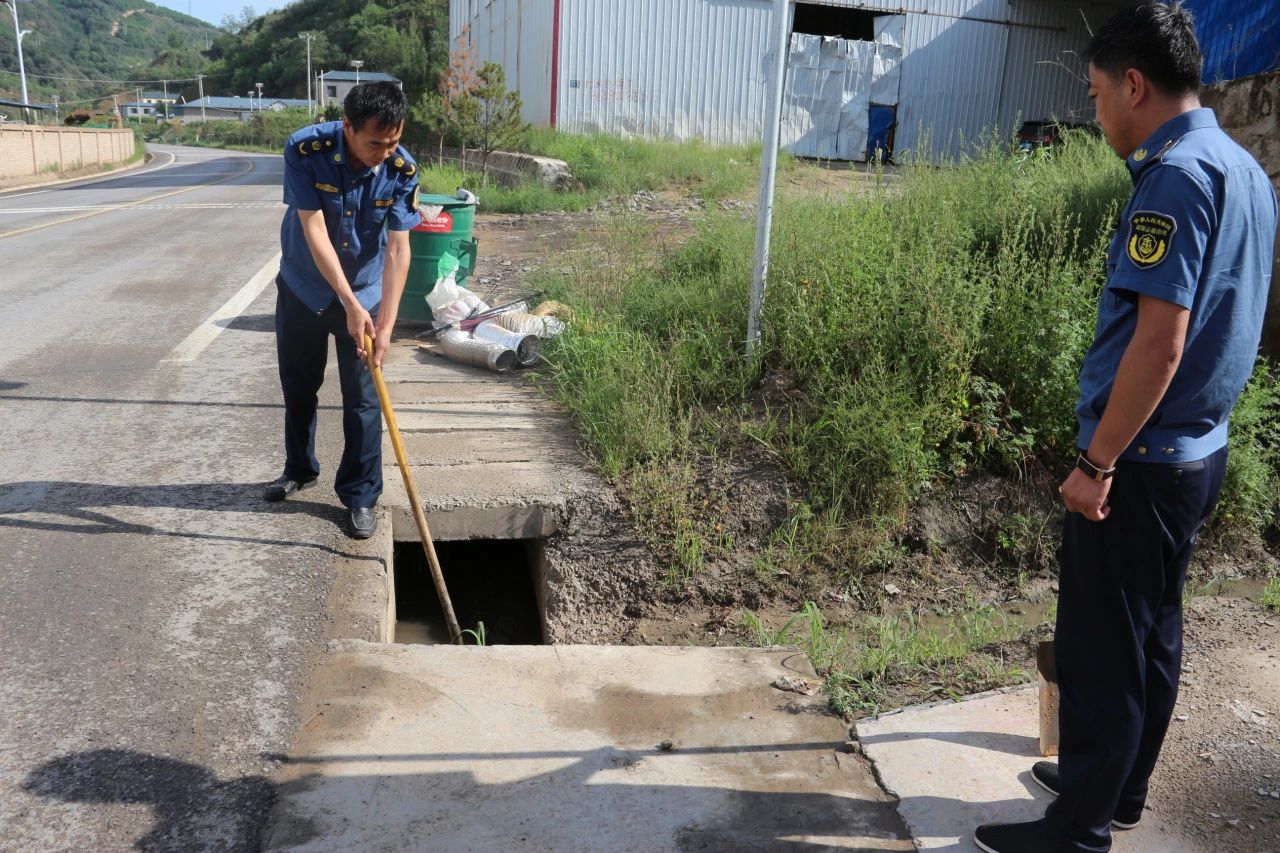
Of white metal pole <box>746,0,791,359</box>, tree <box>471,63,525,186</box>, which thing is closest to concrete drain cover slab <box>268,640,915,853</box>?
white metal pole <box>746,0,791,359</box>

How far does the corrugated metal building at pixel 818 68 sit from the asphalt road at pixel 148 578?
14.5 m

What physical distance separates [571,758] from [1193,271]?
6.55ft

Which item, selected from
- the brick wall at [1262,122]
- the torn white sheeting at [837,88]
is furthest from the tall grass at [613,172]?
the brick wall at [1262,122]

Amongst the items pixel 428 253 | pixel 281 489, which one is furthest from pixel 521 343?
pixel 281 489

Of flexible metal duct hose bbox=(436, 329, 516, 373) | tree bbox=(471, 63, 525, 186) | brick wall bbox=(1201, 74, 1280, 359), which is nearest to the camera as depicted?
brick wall bbox=(1201, 74, 1280, 359)

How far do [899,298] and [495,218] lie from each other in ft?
35.8

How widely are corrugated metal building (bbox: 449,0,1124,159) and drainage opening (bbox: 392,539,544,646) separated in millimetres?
16743

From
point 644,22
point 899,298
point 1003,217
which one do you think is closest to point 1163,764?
point 899,298

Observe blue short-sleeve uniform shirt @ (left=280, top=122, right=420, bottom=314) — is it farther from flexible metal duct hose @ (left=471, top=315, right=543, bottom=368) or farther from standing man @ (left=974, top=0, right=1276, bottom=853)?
standing man @ (left=974, top=0, right=1276, bottom=853)

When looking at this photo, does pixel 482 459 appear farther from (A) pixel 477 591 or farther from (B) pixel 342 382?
(B) pixel 342 382

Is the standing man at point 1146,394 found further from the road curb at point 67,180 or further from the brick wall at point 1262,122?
the road curb at point 67,180

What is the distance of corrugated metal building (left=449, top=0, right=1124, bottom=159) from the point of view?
21.1m

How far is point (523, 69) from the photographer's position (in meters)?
25.2

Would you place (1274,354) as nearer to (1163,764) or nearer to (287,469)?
(1163,764)
